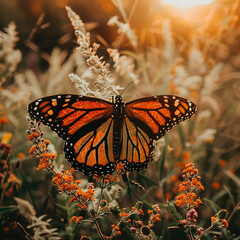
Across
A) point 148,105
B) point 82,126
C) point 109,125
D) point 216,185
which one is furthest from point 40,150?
point 216,185

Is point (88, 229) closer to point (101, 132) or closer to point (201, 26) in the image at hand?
point (101, 132)

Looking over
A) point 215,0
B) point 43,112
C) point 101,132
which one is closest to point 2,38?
point 43,112

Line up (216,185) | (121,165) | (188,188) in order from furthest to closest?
(216,185)
(121,165)
(188,188)

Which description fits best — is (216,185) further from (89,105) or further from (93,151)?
(89,105)

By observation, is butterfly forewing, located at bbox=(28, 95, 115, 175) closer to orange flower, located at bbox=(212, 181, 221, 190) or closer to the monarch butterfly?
the monarch butterfly

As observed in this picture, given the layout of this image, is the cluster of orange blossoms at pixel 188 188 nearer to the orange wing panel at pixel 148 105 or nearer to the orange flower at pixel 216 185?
the orange wing panel at pixel 148 105

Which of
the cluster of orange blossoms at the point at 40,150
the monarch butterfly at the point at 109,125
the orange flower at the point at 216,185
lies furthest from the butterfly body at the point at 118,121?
the orange flower at the point at 216,185

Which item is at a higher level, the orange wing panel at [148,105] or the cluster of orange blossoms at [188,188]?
the orange wing panel at [148,105]
